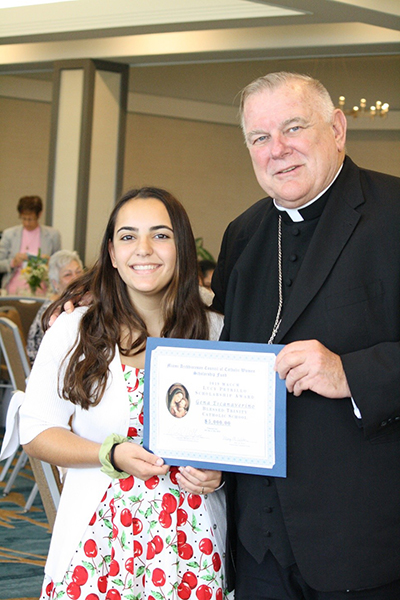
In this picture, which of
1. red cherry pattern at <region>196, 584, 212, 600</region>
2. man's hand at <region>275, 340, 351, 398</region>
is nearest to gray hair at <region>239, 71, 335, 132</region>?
man's hand at <region>275, 340, 351, 398</region>

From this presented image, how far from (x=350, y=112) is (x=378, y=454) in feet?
30.5

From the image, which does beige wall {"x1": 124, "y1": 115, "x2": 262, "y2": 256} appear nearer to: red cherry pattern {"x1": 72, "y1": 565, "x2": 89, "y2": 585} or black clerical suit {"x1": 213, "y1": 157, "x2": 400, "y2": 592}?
black clerical suit {"x1": 213, "y1": 157, "x2": 400, "y2": 592}

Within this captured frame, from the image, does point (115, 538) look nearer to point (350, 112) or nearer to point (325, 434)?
point (325, 434)

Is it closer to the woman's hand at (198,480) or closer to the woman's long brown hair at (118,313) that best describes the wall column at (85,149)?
the woman's long brown hair at (118,313)

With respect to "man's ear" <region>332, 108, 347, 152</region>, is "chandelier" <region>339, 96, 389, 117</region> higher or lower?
higher

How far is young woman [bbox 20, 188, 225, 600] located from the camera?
6.31 ft

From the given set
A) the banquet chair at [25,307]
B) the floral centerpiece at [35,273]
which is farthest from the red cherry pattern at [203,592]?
the floral centerpiece at [35,273]

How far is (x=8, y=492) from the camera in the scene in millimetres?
5266

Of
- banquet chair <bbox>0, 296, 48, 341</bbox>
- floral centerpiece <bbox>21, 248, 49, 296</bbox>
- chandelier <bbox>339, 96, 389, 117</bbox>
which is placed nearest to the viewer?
banquet chair <bbox>0, 296, 48, 341</bbox>

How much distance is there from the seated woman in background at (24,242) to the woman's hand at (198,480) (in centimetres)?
659

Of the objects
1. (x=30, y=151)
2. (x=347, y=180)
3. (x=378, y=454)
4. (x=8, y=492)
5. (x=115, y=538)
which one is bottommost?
(x=8, y=492)

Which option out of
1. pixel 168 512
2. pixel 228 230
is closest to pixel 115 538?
pixel 168 512

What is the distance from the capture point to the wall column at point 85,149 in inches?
340

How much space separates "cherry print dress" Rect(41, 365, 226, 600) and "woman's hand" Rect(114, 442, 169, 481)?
107 millimetres
